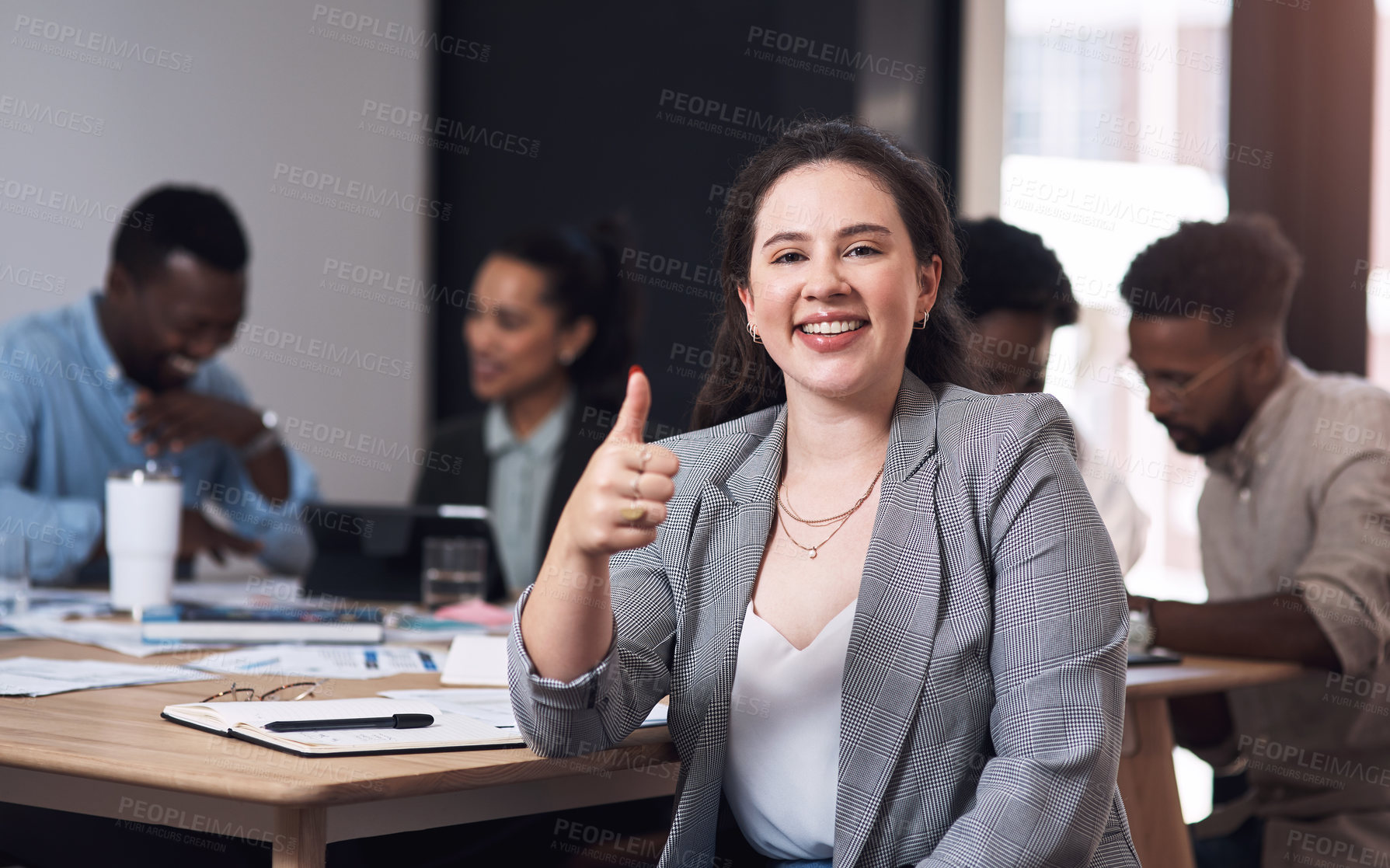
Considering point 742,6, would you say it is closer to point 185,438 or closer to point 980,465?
point 185,438

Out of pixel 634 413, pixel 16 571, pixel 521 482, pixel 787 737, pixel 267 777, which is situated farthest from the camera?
pixel 521 482

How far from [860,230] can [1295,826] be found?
146 centimetres

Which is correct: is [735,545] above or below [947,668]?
above

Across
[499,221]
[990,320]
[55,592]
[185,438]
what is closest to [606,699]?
[990,320]

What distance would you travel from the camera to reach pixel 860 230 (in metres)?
1.43

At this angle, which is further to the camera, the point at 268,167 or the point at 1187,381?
the point at 268,167

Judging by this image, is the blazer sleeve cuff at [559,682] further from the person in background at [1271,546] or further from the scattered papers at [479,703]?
the person in background at [1271,546]

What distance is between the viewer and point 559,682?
1.24 metres

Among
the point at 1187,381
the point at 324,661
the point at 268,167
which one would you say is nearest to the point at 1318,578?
the point at 1187,381

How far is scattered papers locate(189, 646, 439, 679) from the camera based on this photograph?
5.54 feet

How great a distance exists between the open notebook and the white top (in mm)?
263

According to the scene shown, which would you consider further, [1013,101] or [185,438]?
[1013,101]

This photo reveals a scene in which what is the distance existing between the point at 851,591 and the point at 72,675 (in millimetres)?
1020

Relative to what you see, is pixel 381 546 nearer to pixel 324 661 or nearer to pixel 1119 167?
pixel 324 661
